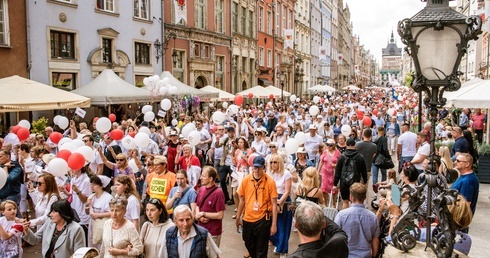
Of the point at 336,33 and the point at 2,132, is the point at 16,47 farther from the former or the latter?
the point at 336,33

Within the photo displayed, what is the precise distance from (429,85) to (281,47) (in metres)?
41.2

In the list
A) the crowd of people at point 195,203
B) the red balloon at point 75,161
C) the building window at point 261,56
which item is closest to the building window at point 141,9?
the crowd of people at point 195,203

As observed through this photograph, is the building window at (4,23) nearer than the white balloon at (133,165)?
No

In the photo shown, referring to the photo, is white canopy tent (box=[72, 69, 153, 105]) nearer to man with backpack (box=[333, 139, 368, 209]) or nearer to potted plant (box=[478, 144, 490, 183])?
man with backpack (box=[333, 139, 368, 209])

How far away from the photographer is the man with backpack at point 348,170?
25.7ft

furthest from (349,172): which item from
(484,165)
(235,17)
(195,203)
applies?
(235,17)

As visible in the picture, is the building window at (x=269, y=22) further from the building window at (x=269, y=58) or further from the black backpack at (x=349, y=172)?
the black backpack at (x=349, y=172)

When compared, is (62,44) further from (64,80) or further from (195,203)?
(195,203)

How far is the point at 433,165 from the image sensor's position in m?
3.33

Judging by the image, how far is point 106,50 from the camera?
1966 cm

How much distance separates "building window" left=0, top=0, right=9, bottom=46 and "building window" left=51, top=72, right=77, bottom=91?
93.1 inches

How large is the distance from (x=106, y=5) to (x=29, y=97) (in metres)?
9.40

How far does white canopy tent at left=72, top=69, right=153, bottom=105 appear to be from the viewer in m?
15.4

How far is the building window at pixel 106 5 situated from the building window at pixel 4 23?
484 cm
